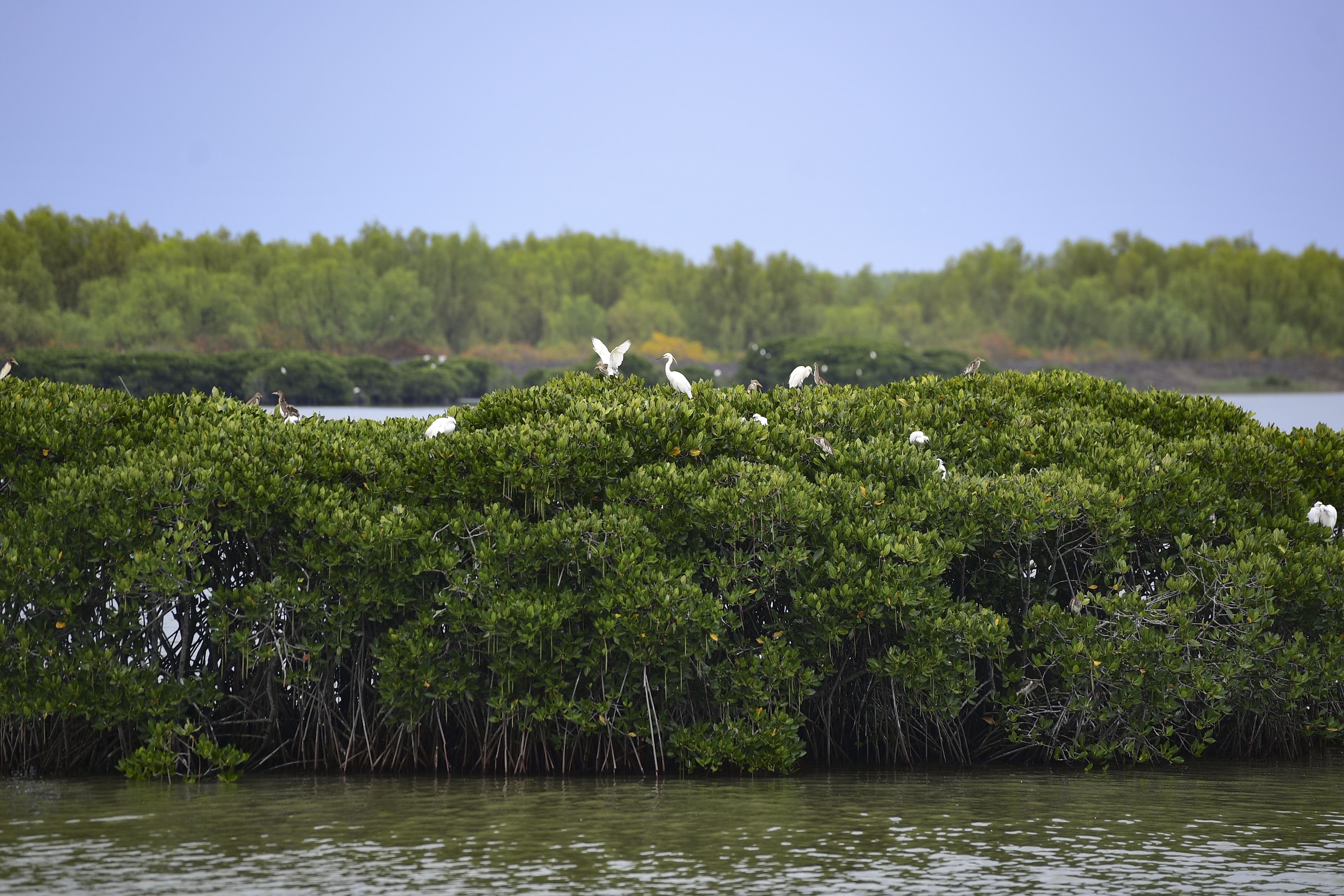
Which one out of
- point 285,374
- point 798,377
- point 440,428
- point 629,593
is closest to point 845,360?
point 285,374

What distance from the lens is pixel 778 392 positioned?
15297mm

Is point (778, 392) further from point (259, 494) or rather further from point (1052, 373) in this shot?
point (259, 494)

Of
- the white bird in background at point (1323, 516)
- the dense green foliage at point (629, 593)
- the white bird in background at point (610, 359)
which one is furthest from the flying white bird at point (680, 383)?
the white bird in background at point (1323, 516)

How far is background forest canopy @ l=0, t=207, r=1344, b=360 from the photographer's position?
422ft

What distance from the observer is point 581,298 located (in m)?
141

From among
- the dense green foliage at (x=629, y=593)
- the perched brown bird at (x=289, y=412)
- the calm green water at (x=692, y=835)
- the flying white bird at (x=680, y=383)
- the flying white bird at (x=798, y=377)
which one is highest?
the flying white bird at (x=798, y=377)

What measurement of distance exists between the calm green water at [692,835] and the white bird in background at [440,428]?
10.3 ft

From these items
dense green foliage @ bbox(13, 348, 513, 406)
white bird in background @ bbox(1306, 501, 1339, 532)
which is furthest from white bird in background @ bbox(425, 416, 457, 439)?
dense green foliage @ bbox(13, 348, 513, 406)

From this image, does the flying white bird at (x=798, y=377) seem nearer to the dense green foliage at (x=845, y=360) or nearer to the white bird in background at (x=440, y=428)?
the white bird in background at (x=440, y=428)

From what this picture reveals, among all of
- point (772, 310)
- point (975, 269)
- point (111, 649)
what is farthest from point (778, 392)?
point (975, 269)

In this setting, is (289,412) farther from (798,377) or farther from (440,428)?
(798,377)

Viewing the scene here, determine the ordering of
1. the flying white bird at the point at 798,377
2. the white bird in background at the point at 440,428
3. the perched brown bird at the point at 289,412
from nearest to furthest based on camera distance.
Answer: the white bird in background at the point at 440,428, the perched brown bird at the point at 289,412, the flying white bird at the point at 798,377

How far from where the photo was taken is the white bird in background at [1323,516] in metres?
14.3

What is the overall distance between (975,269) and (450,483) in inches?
5761
